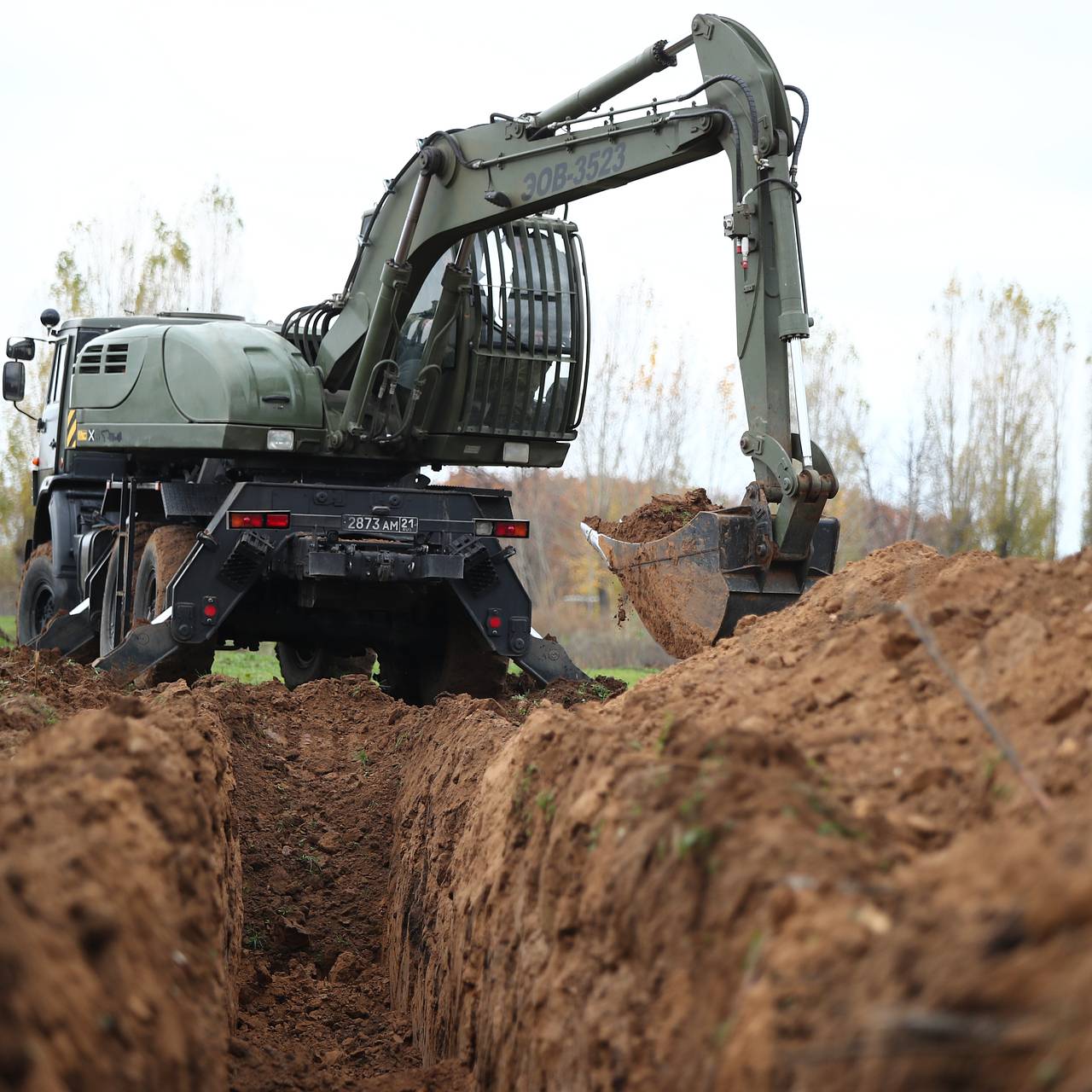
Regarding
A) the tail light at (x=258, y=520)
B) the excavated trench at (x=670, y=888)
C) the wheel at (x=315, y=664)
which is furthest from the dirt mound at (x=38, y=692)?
the wheel at (x=315, y=664)

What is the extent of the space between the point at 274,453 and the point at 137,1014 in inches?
331

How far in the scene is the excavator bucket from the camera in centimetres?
809

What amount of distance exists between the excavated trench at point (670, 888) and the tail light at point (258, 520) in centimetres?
278

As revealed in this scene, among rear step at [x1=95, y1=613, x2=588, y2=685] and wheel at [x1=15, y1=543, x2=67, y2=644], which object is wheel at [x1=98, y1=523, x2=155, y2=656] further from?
wheel at [x1=15, y1=543, x2=67, y2=644]

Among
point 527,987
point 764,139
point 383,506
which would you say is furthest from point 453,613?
point 527,987

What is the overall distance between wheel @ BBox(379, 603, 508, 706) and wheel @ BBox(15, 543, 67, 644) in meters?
3.82

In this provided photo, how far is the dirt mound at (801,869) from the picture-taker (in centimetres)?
216

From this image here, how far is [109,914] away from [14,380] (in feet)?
38.0

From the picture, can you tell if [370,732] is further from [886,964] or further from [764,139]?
[886,964]

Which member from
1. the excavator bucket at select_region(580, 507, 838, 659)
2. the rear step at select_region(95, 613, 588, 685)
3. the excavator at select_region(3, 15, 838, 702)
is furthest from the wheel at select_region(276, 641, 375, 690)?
the excavator bucket at select_region(580, 507, 838, 659)

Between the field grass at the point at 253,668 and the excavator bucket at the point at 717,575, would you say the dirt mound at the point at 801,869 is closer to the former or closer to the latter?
the excavator bucket at the point at 717,575

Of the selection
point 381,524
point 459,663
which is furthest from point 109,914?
point 459,663

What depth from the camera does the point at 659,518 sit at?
30.2 ft

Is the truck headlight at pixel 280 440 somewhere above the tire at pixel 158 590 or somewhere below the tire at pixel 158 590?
above
